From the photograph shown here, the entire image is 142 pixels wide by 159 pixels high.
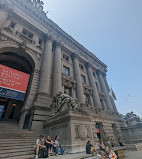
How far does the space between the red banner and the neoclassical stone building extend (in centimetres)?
153

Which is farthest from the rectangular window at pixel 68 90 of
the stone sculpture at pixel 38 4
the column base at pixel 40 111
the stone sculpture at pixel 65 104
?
the stone sculpture at pixel 38 4

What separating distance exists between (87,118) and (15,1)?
2273 cm

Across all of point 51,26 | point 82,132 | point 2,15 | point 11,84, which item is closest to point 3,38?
point 2,15

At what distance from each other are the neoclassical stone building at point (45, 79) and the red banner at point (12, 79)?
60.2 inches

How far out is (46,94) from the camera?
12.8 meters

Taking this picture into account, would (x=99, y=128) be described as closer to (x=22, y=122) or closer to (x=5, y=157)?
(x=22, y=122)

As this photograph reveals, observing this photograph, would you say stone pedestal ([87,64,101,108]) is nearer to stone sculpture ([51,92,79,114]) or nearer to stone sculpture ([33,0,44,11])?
stone sculpture ([51,92,79,114])

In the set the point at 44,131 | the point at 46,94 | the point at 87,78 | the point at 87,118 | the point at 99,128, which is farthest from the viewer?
the point at 87,78

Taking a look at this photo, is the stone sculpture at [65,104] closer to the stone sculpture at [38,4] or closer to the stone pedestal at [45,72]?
the stone pedestal at [45,72]

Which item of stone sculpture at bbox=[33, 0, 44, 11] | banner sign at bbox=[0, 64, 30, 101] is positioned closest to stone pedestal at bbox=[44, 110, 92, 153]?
banner sign at bbox=[0, 64, 30, 101]

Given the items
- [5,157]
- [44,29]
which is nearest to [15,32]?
[44,29]

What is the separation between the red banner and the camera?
1057 centimetres

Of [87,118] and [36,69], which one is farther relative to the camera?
[36,69]

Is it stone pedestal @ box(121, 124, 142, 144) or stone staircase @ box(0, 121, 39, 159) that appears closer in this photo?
stone staircase @ box(0, 121, 39, 159)
